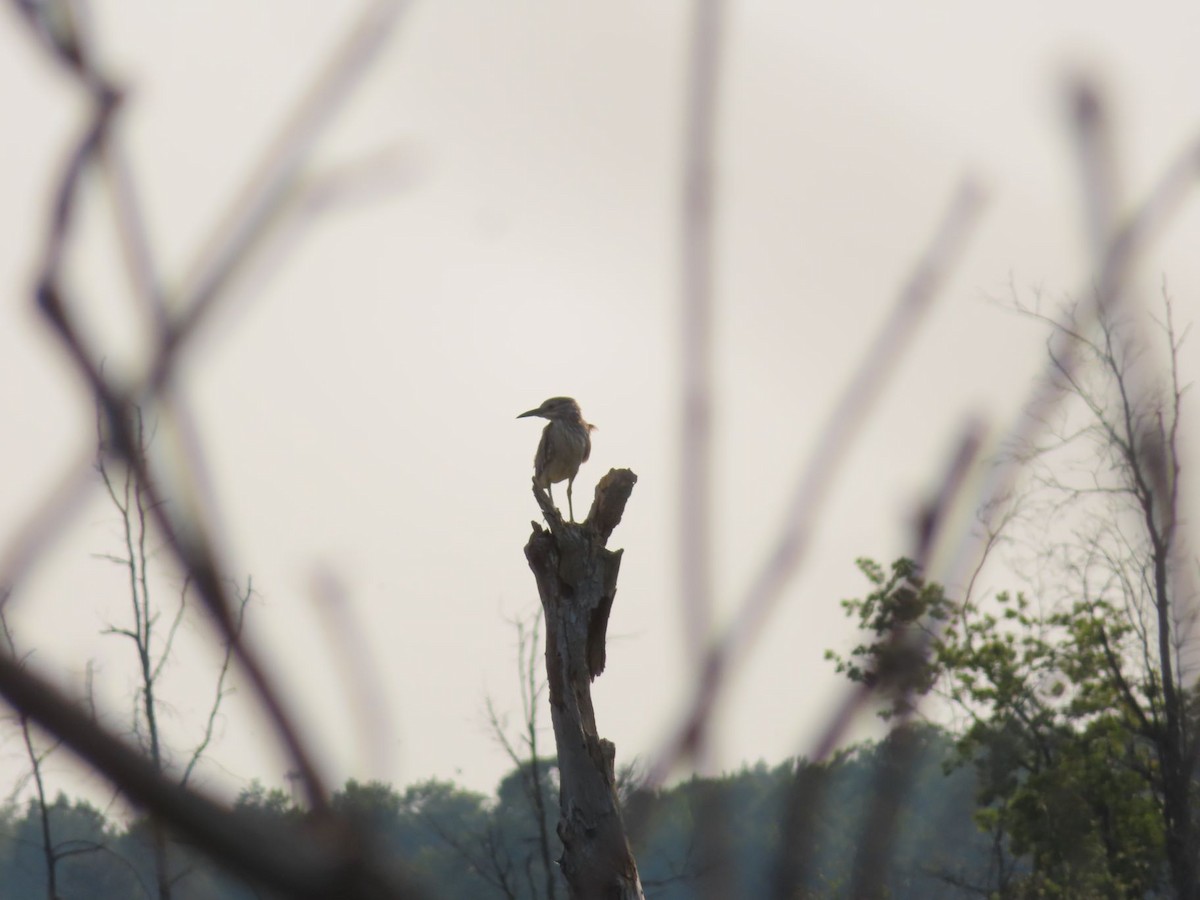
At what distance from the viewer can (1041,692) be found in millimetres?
24891

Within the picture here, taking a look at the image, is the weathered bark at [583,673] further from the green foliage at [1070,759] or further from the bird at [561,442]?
the green foliage at [1070,759]

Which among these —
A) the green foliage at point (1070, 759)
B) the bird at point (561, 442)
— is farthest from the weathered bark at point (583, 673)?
the green foliage at point (1070, 759)

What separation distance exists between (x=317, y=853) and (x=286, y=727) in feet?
0.49

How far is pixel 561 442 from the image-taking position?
10.2 metres

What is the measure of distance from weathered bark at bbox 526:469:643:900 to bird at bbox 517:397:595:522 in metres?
3.60

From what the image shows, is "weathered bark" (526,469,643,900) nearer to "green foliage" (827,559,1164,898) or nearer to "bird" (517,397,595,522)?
"bird" (517,397,595,522)

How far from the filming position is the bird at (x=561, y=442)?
1023 cm

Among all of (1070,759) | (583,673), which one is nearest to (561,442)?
(583,673)

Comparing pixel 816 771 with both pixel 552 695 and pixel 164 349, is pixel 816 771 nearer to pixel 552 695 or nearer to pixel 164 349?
pixel 164 349

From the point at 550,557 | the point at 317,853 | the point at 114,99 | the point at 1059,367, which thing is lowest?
the point at 317,853

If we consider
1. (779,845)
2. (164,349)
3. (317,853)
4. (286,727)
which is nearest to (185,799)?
(317,853)

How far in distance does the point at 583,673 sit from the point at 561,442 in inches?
176

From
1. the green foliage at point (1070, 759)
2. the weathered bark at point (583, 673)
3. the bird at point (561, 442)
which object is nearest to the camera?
the weathered bark at point (583, 673)

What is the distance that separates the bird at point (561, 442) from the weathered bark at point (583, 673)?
360cm
